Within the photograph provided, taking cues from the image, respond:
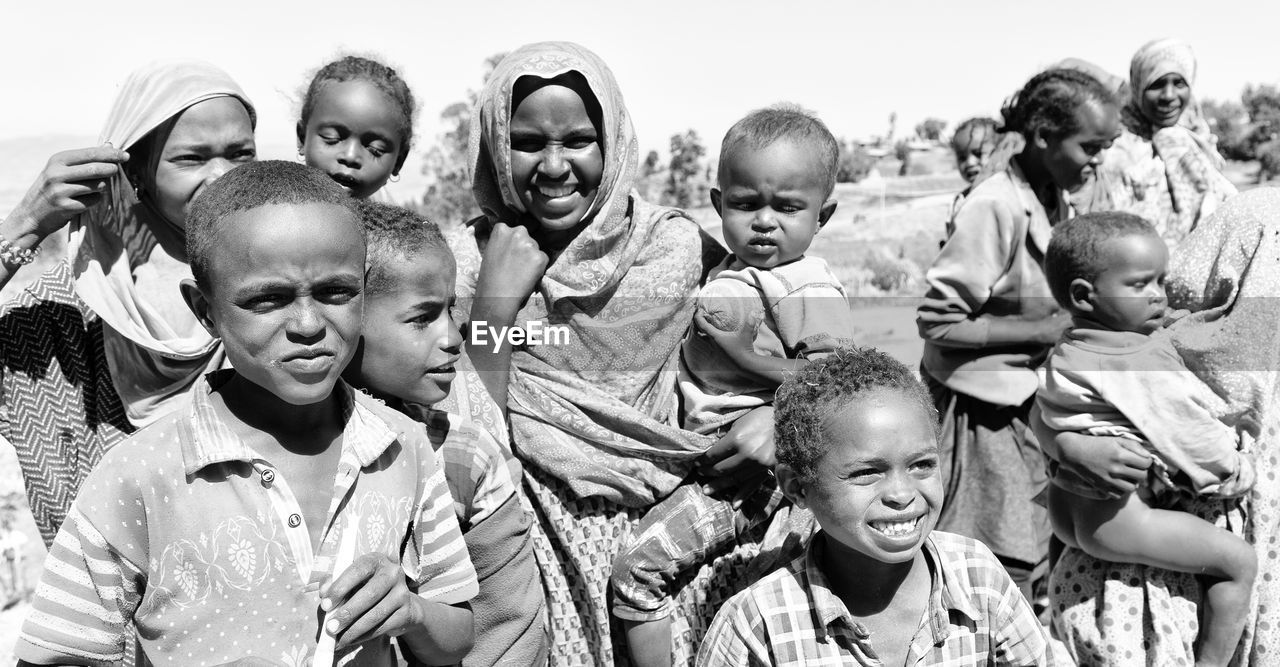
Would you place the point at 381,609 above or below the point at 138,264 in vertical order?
below

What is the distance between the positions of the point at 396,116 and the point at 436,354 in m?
1.23

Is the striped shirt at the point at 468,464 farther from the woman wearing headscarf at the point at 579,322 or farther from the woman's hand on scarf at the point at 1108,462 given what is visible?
the woman's hand on scarf at the point at 1108,462

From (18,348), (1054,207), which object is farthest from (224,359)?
(1054,207)

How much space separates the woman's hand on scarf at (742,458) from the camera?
2598 mm

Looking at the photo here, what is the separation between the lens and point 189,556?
1779 mm

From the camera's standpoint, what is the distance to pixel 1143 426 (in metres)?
2.68

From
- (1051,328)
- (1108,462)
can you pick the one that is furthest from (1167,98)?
(1108,462)

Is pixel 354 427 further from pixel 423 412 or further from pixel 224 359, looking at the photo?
pixel 224 359

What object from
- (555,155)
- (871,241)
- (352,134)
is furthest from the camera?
(871,241)

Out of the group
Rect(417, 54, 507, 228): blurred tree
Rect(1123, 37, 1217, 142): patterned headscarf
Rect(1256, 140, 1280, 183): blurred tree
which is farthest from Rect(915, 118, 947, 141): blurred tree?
Rect(1123, 37, 1217, 142): patterned headscarf

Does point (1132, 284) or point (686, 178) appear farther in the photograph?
point (686, 178)

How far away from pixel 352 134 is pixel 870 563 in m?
1.95

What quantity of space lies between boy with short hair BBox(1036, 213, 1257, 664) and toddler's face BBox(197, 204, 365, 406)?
1873 millimetres

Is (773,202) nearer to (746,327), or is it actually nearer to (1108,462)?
(746,327)
